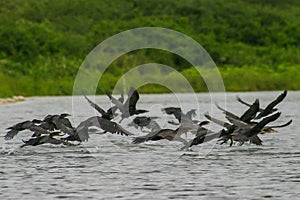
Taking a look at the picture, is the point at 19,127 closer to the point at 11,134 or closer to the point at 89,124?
the point at 11,134

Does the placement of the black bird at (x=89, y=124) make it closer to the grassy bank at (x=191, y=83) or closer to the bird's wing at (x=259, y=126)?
the bird's wing at (x=259, y=126)

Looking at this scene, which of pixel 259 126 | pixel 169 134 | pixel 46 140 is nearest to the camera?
pixel 259 126

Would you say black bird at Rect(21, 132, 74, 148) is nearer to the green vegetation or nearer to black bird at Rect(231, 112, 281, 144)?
black bird at Rect(231, 112, 281, 144)

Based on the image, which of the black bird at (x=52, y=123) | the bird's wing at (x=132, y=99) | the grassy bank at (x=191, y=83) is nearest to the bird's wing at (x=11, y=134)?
the black bird at (x=52, y=123)

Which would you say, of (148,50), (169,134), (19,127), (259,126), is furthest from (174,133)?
(148,50)

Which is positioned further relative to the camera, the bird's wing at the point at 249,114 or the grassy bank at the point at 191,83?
the grassy bank at the point at 191,83

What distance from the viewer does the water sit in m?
14.0

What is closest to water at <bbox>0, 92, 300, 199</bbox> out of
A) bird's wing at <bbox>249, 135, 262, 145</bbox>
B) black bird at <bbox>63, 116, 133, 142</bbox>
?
bird's wing at <bbox>249, 135, 262, 145</bbox>

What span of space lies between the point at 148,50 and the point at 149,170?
189 feet

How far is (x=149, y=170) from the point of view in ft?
53.4

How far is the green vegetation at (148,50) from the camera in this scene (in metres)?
59.0

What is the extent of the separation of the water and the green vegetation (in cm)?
2974

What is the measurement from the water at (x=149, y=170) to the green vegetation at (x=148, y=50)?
97.6 feet

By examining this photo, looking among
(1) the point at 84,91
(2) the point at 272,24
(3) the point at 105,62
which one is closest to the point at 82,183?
(1) the point at 84,91
